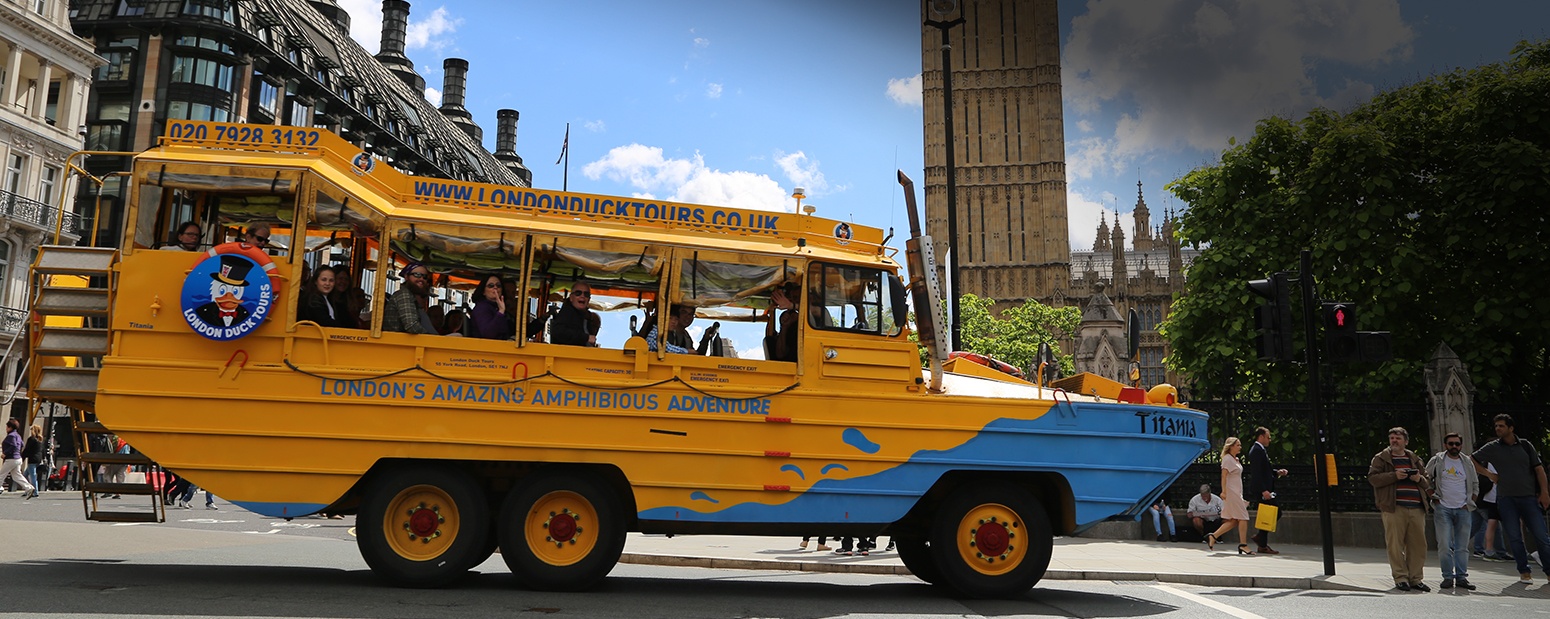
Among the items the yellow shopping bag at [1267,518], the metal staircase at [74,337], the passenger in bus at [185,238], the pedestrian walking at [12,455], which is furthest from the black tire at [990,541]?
the pedestrian walking at [12,455]

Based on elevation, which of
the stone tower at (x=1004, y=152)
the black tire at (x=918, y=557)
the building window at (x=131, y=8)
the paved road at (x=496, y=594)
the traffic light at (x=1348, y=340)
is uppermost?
the stone tower at (x=1004, y=152)

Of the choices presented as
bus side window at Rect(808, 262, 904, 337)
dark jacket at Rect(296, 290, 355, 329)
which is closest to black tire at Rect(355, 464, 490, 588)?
dark jacket at Rect(296, 290, 355, 329)

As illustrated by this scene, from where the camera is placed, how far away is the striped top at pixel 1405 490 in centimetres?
1124

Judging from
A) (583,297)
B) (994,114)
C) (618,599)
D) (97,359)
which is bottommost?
(618,599)

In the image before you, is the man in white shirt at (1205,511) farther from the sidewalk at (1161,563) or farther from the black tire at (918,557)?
the black tire at (918,557)

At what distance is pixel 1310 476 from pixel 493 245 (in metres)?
14.2

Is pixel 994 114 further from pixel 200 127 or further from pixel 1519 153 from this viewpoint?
pixel 200 127

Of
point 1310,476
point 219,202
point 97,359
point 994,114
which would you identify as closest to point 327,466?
point 97,359

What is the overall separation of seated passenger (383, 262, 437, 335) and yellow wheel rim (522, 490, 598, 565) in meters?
1.63

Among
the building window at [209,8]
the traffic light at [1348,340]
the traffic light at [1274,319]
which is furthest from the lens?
the building window at [209,8]

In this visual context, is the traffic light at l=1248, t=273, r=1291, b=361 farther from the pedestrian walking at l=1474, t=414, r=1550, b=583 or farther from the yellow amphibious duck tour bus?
the yellow amphibious duck tour bus

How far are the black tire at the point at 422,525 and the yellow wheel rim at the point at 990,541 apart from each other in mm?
3772

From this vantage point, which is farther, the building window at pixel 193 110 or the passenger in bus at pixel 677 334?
the building window at pixel 193 110

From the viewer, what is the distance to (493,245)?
852cm
